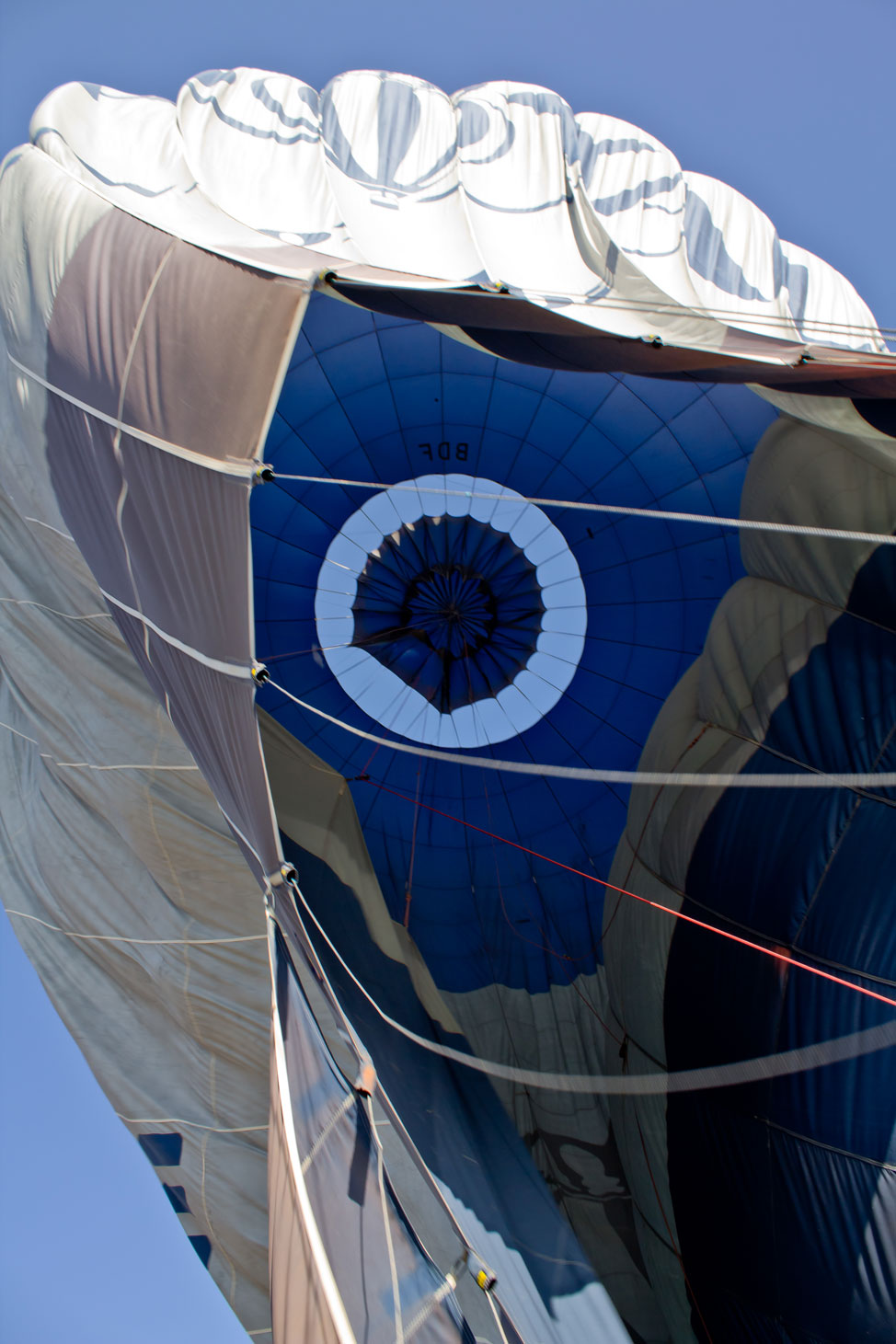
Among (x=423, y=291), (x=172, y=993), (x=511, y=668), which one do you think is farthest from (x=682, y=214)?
(x=172, y=993)

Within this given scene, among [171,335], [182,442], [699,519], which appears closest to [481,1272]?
[699,519]

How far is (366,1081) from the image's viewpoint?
8.67ft

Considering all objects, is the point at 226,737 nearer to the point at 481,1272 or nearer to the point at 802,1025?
the point at 481,1272

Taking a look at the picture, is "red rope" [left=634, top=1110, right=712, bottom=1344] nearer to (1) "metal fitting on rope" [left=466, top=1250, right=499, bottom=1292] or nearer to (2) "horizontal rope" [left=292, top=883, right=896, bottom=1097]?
(2) "horizontal rope" [left=292, top=883, right=896, bottom=1097]

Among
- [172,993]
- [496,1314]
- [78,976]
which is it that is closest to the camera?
[496,1314]

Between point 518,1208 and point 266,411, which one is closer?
point 266,411

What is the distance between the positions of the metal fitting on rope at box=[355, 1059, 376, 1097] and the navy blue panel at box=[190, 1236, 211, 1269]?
248 centimetres

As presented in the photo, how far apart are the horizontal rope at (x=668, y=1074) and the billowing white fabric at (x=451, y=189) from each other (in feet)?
9.38

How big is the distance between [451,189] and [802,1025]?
4169 millimetres

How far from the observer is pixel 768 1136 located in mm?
3496

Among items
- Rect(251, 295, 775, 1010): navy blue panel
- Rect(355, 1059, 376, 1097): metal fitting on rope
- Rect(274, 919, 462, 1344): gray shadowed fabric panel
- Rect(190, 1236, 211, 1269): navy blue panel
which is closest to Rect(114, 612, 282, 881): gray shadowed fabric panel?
Rect(274, 919, 462, 1344): gray shadowed fabric panel

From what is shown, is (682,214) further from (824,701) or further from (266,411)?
(266,411)

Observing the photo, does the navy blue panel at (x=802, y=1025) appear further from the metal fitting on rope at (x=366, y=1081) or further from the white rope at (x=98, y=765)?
the white rope at (x=98, y=765)

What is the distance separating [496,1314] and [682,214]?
16.7 feet
